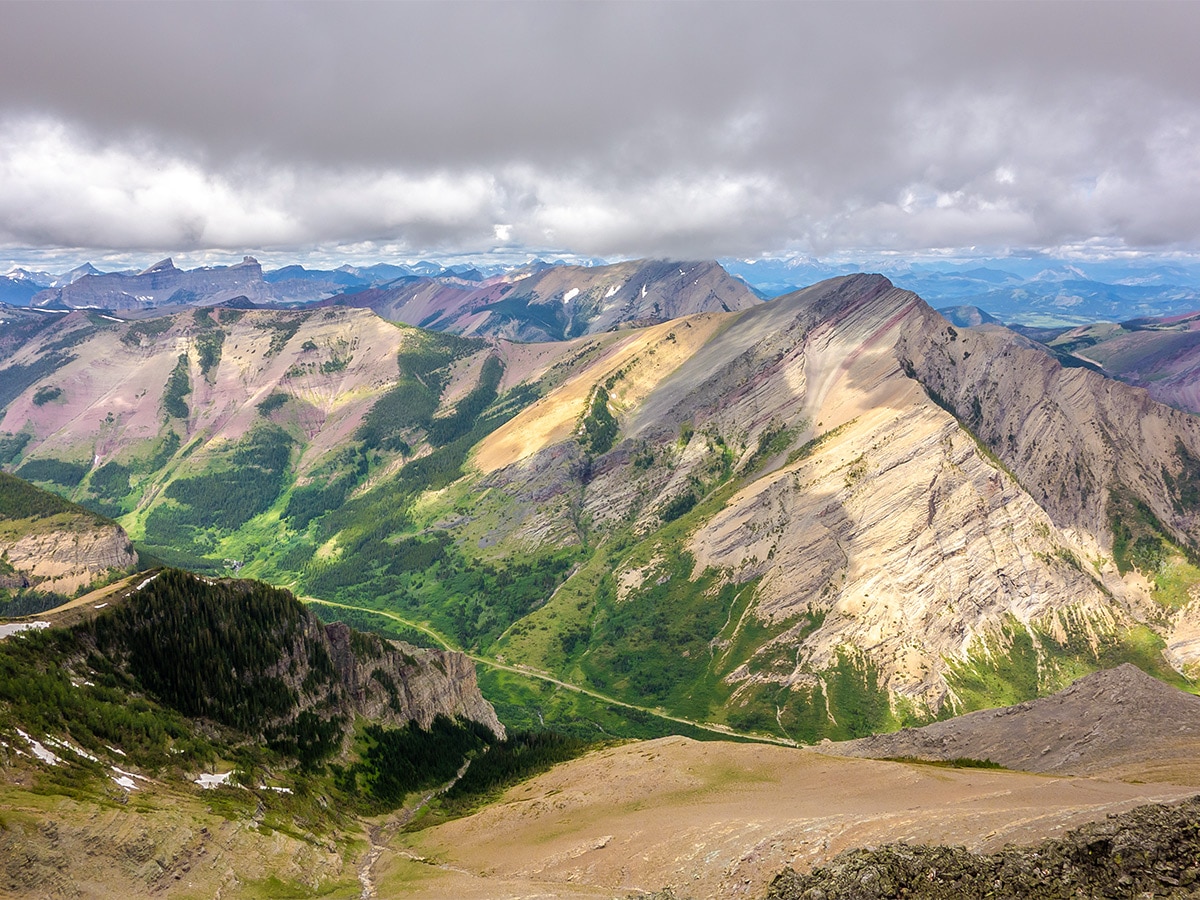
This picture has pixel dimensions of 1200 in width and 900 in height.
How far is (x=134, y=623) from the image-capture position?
433ft

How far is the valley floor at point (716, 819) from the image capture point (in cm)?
6519

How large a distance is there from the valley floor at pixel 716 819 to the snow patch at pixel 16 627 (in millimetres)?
75113

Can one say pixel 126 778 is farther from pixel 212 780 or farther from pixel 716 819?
pixel 716 819

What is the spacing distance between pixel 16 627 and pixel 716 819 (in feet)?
406

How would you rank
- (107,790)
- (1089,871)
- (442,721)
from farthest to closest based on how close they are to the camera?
1. (442,721)
2. (107,790)
3. (1089,871)

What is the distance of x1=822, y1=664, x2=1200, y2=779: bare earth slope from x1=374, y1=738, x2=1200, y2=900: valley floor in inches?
564

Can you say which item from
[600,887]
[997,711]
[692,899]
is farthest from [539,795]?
[997,711]

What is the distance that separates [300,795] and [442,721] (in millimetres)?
59806

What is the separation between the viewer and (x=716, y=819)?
88.5 meters

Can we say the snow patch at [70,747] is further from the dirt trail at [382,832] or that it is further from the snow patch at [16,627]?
the dirt trail at [382,832]

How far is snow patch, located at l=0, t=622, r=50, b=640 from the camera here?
11438 cm

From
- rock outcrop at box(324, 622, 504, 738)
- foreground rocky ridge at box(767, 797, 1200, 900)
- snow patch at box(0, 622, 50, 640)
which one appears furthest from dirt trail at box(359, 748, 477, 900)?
foreground rocky ridge at box(767, 797, 1200, 900)

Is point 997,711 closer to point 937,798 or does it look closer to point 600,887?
point 937,798

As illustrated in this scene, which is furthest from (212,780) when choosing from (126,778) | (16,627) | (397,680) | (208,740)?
(397,680)
